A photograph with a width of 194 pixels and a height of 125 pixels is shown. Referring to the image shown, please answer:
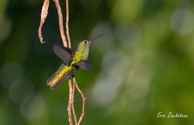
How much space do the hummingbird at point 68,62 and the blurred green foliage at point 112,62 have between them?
80 cm

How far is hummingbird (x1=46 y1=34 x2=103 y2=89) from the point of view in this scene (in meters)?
0.92

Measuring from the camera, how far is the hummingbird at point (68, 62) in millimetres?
923

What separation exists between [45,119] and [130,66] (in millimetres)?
561

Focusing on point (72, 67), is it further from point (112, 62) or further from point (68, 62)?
point (112, 62)

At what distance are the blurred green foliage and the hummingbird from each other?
0.80 m

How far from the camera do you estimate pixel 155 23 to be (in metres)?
2.04

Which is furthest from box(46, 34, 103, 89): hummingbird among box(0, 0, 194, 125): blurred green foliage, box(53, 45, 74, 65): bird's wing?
box(0, 0, 194, 125): blurred green foliage

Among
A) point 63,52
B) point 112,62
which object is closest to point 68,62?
point 63,52

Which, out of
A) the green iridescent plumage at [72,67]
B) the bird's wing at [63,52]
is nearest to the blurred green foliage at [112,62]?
the green iridescent plumage at [72,67]

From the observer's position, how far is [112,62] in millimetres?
2375

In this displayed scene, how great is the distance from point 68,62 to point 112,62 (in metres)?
1.38

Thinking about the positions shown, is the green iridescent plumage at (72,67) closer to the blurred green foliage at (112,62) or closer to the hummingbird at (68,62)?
the hummingbird at (68,62)

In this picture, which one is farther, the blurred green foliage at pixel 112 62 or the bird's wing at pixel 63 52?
the blurred green foliage at pixel 112 62

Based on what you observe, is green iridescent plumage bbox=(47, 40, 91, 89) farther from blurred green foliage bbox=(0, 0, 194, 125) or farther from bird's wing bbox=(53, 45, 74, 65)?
blurred green foliage bbox=(0, 0, 194, 125)
